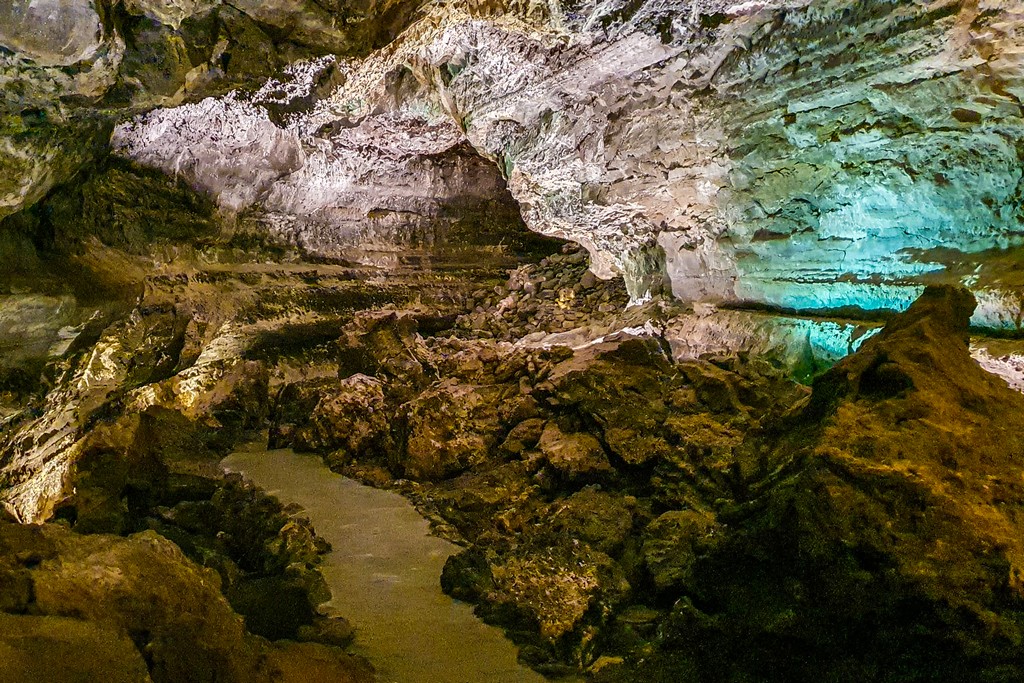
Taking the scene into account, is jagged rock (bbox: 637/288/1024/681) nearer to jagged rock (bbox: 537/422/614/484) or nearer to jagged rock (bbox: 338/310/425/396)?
jagged rock (bbox: 537/422/614/484)

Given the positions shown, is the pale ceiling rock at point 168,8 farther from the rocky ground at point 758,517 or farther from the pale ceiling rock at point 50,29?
the rocky ground at point 758,517

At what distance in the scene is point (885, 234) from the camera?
A: 424 centimetres

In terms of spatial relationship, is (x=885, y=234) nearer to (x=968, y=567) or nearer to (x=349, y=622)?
(x=968, y=567)

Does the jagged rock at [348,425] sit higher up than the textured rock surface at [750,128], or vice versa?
the textured rock surface at [750,128]

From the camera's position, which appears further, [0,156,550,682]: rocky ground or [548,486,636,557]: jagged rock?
[548,486,636,557]: jagged rock

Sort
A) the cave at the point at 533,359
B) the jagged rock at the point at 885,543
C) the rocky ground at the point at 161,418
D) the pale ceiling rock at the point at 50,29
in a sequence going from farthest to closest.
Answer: the pale ceiling rock at the point at 50,29 → the cave at the point at 533,359 → the jagged rock at the point at 885,543 → the rocky ground at the point at 161,418

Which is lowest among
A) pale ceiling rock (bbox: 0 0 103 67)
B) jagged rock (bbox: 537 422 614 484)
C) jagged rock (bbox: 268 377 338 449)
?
jagged rock (bbox: 268 377 338 449)

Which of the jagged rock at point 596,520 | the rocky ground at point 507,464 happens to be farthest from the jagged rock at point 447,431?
the jagged rock at point 596,520

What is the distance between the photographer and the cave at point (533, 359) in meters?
2.43

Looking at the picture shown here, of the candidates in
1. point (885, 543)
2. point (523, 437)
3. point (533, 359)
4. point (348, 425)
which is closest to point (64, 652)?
point (885, 543)

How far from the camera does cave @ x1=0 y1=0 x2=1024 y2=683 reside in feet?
7.97

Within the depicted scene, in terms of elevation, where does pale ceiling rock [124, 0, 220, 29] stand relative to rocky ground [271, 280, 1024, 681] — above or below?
above

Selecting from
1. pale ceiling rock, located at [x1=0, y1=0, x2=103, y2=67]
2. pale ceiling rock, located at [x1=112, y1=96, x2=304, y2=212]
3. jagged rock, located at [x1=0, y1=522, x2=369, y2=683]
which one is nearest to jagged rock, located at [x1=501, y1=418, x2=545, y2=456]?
jagged rock, located at [x1=0, y1=522, x2=369, y2=683]

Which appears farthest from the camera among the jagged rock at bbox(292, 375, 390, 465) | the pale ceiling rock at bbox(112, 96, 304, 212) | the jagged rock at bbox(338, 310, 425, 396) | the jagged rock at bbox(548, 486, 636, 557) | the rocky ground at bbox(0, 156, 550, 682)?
the jagged rock at bbox(338, 310, 425, 396)
